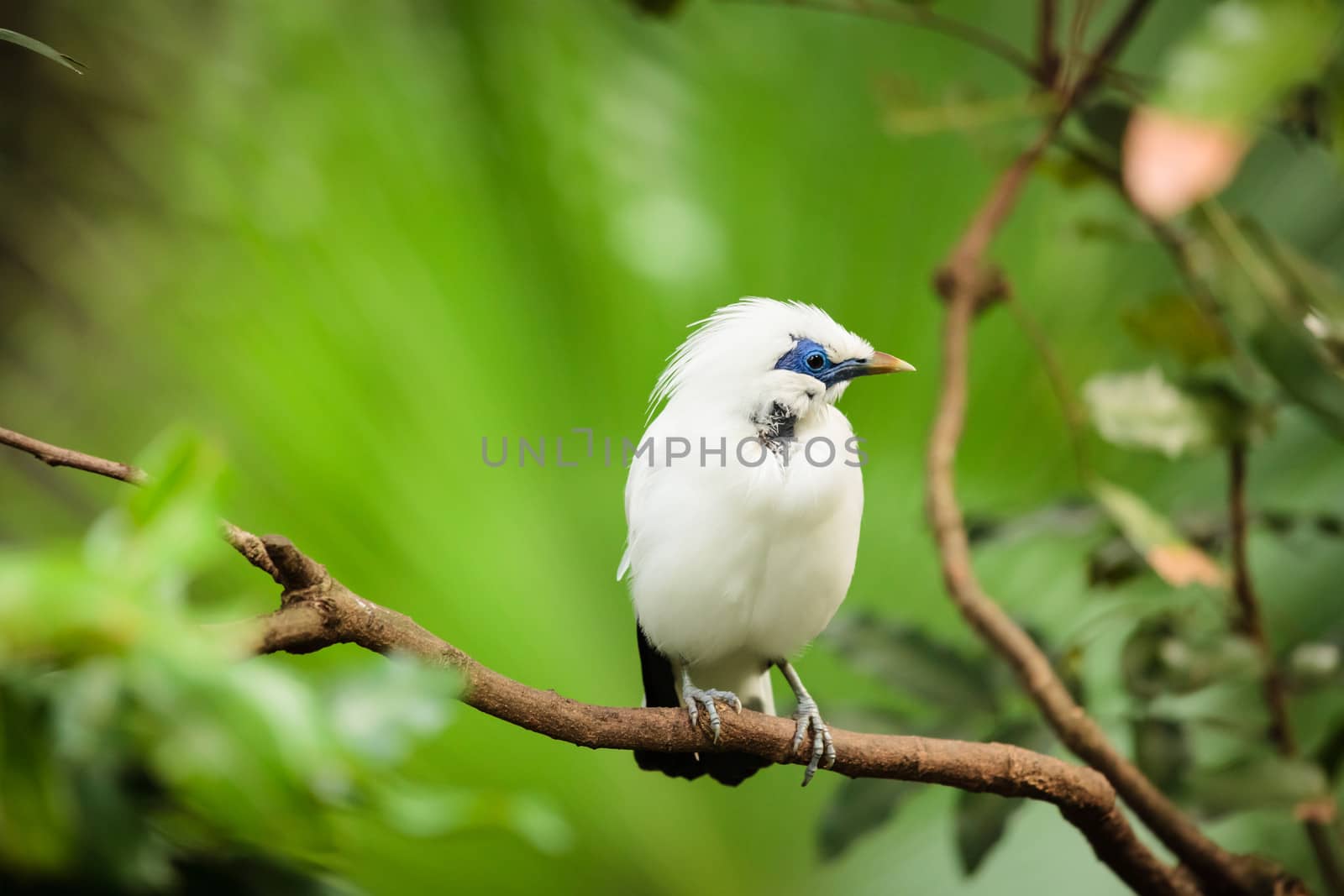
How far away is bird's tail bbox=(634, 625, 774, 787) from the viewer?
5.43 feet

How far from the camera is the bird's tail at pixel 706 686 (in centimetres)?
166

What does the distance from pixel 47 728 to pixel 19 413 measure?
2477 mm

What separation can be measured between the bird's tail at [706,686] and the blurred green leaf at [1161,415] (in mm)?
737

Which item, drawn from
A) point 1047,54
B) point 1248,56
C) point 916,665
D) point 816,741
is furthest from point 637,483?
point 1047,54

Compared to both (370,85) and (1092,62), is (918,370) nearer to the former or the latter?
(1092,62)

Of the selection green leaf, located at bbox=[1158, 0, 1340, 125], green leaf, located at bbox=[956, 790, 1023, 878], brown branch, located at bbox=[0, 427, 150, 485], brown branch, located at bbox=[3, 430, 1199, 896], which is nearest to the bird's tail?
brown branch, located at bbox=[3, 430, 1199, 896]

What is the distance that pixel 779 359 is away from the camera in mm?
1478

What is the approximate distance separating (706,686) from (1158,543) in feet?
2.45

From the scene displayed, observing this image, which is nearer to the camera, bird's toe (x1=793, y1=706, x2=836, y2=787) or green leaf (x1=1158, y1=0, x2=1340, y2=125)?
green leaf (x1=1158, y1=0, x2=1340, y2=125)

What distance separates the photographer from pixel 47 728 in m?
0.58

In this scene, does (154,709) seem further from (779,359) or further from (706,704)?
(779,359)

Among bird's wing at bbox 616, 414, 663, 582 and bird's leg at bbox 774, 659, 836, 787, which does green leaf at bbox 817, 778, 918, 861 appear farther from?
bird's wing at bbox 616, 414, 663, 582

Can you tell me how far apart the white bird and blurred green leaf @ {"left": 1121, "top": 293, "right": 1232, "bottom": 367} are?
0.77 metres

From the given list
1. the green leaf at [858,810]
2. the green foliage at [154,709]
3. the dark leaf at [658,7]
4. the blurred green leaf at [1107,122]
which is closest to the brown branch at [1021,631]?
the blurred green leaf at [1107,122]
